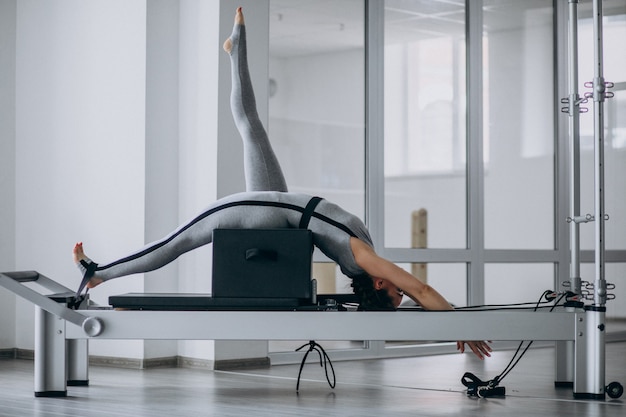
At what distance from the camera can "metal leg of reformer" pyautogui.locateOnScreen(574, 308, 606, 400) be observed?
3422 millimetres

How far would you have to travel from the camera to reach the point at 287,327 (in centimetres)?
329

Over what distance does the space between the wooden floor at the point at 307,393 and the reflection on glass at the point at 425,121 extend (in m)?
1.05

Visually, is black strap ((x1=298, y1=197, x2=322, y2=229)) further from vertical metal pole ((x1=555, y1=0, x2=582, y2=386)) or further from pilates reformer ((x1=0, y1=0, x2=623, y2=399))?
vertical metal pole ((x1=555, y1=0, x2=582, y2=386))

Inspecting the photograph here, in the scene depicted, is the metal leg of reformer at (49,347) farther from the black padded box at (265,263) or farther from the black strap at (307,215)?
the black strap at (307,215)

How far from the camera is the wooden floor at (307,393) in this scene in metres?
3.16

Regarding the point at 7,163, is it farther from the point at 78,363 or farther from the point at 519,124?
the point at 519,124

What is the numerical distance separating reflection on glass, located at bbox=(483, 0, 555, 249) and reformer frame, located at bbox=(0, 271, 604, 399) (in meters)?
2.51

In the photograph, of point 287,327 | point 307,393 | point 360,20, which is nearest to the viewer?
point 287,327

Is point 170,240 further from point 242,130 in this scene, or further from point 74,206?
point 74,206

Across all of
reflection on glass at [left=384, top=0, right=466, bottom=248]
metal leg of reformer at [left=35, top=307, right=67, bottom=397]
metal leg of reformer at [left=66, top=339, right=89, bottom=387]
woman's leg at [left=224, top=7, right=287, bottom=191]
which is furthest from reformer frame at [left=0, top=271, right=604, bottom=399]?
reflection on glass at [left=384, top=0, right=466, bottom=248]

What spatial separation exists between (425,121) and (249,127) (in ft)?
6.78

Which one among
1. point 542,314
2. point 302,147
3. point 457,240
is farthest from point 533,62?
point 542,314

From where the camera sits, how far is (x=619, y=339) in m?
6.50

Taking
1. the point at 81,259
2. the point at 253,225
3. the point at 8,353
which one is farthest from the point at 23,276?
the point at 8,353
